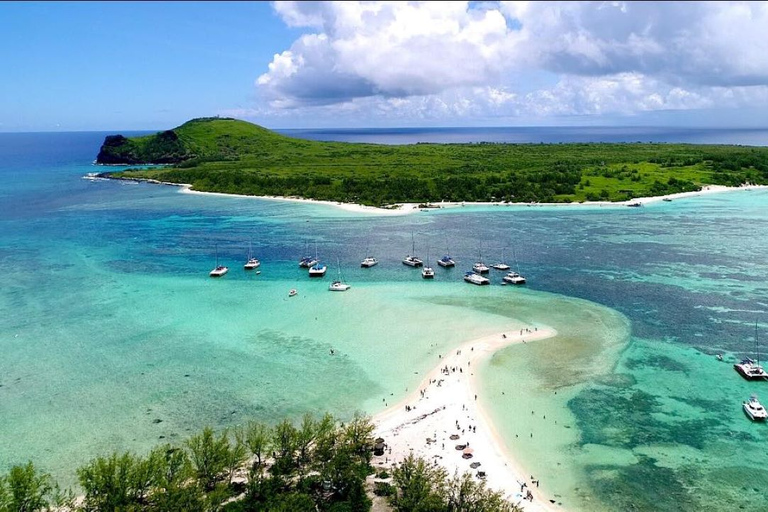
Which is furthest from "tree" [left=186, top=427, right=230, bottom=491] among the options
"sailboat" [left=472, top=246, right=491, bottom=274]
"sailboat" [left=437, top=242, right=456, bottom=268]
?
"sailboat" [left=437, top=242, right=456, bottom=268]

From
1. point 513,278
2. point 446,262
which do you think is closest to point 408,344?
point 513,278

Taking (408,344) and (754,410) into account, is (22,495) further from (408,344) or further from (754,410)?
(754,410)

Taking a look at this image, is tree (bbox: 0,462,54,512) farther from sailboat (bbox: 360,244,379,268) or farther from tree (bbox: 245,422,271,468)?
sailboat (bbox: 360,244,379,268)

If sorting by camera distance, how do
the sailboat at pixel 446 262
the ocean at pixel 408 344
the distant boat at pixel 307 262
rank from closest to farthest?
the ocean at pixel 408 344
the sailboat at pixel 446 262
the distant boat at pixel 307 262

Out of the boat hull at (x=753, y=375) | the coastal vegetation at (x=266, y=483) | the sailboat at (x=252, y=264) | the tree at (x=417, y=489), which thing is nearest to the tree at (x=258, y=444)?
the coastal vegetation at (x=266, y=483)

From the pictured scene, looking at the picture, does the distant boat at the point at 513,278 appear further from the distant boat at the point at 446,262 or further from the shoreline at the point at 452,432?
the shoreline at the point at 452,432

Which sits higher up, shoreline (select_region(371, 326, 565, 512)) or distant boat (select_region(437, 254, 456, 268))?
distant boat (select_region(437, 254, 456, 268))
